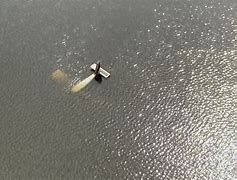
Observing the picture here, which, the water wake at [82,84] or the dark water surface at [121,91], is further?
the water wake at [82,84]

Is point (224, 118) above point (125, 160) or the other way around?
the other way around

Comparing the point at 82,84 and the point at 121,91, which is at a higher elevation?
the point at 82,84

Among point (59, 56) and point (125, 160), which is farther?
point (59, 56)

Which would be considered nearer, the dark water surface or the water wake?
the dark water surface

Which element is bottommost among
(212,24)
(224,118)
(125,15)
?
(224,118)

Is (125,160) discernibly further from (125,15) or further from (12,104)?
(125,15)

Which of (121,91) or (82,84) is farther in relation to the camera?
(82,84)

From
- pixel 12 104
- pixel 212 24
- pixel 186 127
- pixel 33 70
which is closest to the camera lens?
pixel 186 127

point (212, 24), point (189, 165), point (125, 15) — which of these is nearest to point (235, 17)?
point (212, 24)
